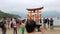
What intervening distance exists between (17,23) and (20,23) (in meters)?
0.25

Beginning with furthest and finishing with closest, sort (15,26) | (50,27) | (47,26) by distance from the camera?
(47,26) → (50,27) → (15,26)

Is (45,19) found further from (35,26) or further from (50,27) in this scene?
(35,26)

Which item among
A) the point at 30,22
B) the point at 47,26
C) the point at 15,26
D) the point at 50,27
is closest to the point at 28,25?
the point at 30,22

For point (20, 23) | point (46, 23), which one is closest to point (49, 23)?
point (46, 23)

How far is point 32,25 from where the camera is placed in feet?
18.2

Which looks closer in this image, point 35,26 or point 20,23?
point 35,26

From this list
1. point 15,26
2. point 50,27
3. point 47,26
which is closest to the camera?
point 15,26

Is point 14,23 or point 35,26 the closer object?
point 35,26

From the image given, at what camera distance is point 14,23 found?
1870 centimetres

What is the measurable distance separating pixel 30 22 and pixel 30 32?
0.25 metres

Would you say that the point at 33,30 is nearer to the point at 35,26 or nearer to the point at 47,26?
the point at 35,26

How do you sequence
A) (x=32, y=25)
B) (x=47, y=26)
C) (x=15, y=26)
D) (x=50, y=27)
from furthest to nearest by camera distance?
1. (x=47, y=26)
2. (x=50, y=27)
3. (x=15, y=26)
4. (x=32, y=25)

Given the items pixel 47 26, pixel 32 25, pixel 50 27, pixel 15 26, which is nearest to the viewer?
pixel 32 25

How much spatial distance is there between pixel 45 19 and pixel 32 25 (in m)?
25.5
